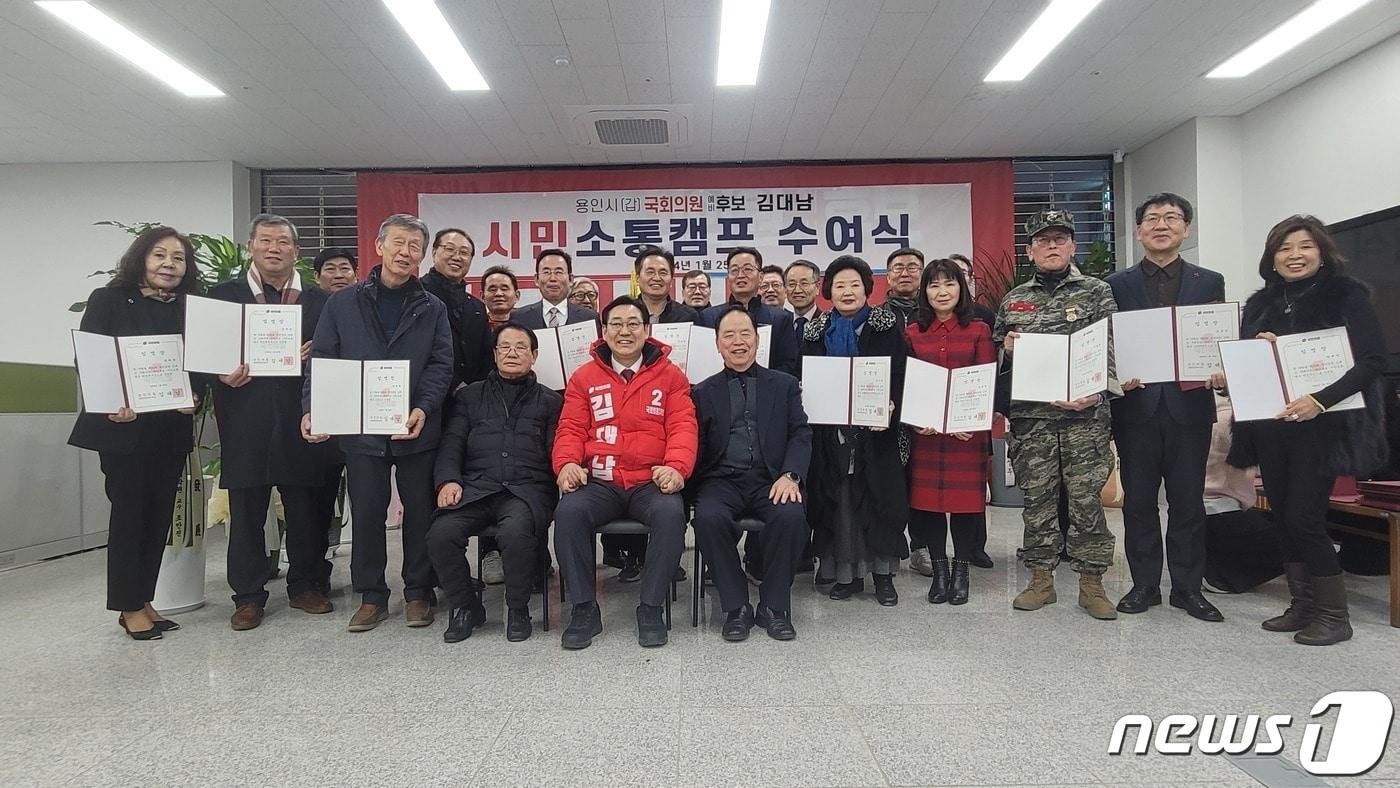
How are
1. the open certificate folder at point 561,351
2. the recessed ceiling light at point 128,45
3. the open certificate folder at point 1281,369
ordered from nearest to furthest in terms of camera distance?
1. the open certificate folder at point 1281,369
2. the open certificate folder at point 561,351
3. the recessed ceiling light at point 128,45

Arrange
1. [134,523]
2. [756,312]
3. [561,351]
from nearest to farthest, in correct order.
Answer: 1. [134,523]
2. [561,351]
3. [756,312]

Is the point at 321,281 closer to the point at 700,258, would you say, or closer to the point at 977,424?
the point at 977,424

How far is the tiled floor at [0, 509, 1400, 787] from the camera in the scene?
66.9 inches

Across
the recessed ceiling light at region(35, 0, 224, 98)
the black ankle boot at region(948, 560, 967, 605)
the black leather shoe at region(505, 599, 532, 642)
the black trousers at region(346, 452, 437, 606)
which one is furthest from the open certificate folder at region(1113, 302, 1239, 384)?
the recessed ceiling light at region(35, 0, 224, 98)

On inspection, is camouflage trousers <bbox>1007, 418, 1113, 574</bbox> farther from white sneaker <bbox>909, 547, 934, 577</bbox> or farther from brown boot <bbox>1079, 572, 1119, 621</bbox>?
white sneaker <bbox>909, 547, 934, 577</bbox>

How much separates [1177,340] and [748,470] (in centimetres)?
180

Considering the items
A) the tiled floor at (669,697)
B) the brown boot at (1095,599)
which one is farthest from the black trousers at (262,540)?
the brown boot at (1095,599)

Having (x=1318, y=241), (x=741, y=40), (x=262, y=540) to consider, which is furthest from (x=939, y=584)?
(x=741, y=40)

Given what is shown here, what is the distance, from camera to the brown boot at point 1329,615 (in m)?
2.54

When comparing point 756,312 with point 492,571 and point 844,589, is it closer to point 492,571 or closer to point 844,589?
point 844,589

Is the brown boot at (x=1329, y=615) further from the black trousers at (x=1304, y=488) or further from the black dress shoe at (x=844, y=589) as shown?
the black dress shoe at (x=844, y=589)

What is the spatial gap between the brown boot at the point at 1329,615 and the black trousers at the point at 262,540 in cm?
404

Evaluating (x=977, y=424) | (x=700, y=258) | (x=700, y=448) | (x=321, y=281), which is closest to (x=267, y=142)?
(x=321, y=281)

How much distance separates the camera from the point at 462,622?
271 cm
